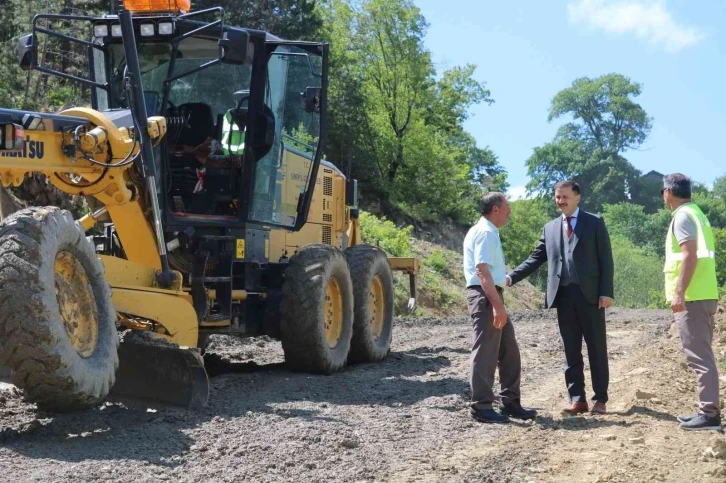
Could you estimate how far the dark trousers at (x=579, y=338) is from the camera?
7.59 meters

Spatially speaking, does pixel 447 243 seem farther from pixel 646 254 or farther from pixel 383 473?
pixel 383 473

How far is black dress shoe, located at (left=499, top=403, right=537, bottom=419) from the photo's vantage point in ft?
24.2

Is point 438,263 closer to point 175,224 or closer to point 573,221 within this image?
point 175,224

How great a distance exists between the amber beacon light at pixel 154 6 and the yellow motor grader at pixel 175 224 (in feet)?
0.04

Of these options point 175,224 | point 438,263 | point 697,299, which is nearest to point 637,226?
point 438,263

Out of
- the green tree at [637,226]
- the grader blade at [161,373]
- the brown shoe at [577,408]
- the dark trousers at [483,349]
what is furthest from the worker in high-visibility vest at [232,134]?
the green tree at [637,226]

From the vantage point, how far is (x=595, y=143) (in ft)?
283

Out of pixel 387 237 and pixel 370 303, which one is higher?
pixel 387 237

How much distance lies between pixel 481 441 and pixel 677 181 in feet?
7.72

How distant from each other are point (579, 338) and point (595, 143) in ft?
267

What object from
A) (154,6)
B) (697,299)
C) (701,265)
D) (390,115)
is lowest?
(697,299)

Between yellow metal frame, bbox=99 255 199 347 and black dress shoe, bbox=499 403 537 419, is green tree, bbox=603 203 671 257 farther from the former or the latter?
yellow metal frame, bbox=99 255 199 347

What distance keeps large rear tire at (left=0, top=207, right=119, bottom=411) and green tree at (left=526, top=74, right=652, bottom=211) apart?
71711 millimetres

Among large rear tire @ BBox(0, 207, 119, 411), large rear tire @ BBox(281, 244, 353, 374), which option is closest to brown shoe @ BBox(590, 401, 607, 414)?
large rear tire @ BBox(281, 244, 353, 374)
